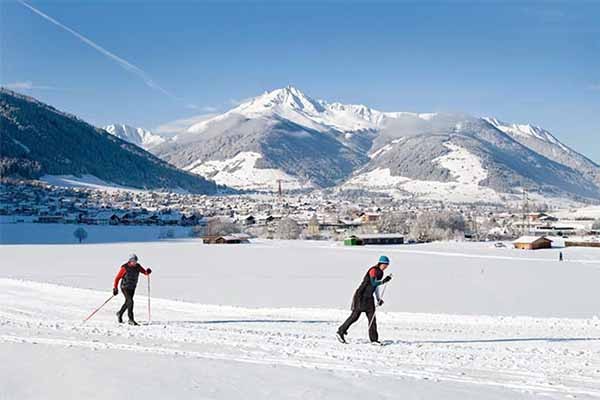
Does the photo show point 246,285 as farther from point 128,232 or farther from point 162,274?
point 128,232

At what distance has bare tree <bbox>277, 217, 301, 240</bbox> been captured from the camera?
357 ft

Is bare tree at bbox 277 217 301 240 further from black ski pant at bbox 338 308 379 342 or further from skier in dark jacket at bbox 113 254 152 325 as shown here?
black ski pant at bbox 338 308 379 342

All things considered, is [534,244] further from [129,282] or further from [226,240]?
[129,282]

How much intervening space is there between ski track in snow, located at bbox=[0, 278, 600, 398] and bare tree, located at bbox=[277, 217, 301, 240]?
90.0 metres

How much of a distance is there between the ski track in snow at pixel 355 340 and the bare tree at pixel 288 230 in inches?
3542

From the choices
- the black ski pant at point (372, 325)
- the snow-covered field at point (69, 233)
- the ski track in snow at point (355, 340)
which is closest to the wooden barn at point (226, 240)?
the snow-covered field at point (69, 233)

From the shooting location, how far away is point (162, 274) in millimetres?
33656

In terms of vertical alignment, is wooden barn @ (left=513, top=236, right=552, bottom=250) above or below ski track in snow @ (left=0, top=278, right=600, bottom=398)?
below

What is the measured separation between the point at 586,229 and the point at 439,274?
104 m

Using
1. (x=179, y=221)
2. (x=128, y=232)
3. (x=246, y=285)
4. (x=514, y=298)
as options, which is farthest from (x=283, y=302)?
(x=179, y=221)

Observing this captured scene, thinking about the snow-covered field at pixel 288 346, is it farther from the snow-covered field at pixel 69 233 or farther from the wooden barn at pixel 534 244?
the snow-covered field at pixel 69 233

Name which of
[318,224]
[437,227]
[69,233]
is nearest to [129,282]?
[69,233]

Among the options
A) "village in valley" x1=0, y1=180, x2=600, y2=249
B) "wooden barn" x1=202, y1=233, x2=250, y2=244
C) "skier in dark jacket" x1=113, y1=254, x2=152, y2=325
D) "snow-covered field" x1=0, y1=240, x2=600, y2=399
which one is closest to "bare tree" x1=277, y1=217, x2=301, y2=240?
"village in valley" x1=0, y1=180, x2=600, y2=249

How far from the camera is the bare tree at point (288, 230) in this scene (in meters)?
109
